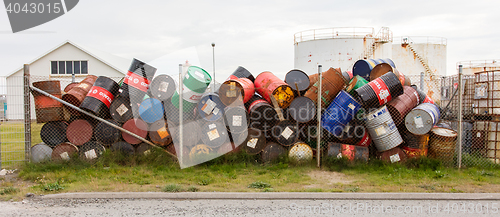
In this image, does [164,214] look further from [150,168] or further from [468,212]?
[468,212]

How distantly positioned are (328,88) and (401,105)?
1543 millimetres

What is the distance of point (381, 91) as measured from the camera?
21.3ft

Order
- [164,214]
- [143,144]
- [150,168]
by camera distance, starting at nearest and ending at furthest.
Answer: [164,214] → [150,168] → [143,144]

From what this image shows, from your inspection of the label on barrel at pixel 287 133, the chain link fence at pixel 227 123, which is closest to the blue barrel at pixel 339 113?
the chain link fence at pixel 227 123

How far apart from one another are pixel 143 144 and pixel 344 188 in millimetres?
4104

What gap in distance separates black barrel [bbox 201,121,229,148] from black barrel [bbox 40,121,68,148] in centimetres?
290

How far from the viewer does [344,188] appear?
17.1 feet

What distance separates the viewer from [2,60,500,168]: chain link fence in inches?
256

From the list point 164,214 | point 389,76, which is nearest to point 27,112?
point 164,214

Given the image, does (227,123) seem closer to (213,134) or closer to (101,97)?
(213,134)

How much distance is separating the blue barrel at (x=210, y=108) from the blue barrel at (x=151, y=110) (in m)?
0.81

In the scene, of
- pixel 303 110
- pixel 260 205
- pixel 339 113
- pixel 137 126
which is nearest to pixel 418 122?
pixel 339 113

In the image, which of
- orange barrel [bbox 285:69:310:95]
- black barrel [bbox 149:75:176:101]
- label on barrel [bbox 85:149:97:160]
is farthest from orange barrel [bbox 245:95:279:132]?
label on barrel [bbox 85:149:97:160]

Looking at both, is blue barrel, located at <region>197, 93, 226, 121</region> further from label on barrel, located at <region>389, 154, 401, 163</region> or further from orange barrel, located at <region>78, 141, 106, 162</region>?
label on barrel, located at <region>389, 154, 401, 163</region>
